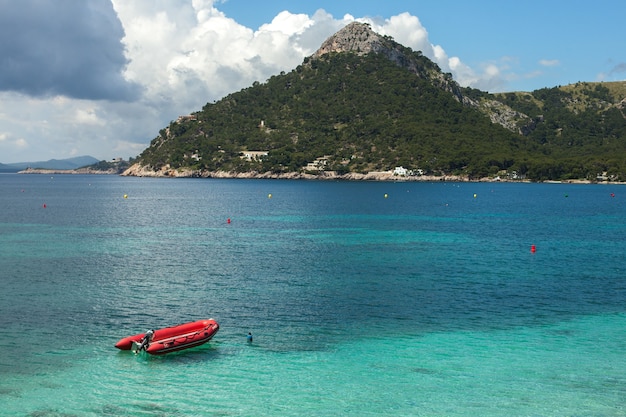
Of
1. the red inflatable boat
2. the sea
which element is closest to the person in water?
the red inflatable boat

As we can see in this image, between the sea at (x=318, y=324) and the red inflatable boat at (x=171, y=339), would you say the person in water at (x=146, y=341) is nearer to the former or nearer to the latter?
the red inflatable boat at (x=171, y=339)

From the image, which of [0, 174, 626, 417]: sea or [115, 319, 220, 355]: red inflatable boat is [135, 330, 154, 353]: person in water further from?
[0, 174, 626, 417]: sea

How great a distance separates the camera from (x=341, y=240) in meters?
88.6

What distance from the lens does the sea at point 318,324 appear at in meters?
29.7

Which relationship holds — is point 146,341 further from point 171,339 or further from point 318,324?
point 318,324

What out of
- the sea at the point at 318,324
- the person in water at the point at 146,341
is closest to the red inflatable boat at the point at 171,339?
the person in water at the point at 146,341

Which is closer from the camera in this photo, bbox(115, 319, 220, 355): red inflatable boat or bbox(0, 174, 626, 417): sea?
bbox(0, 174, 626, 417): sea

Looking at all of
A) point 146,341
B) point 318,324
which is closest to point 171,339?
point 146,341

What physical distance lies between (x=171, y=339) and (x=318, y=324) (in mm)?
11296

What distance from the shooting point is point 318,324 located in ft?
139

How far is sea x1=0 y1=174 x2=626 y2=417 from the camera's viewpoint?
97.6ft

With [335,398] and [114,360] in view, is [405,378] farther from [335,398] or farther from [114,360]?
[114,360]

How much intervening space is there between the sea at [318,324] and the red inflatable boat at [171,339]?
631 millimetres

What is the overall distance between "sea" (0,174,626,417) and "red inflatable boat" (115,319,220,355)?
631 mm
